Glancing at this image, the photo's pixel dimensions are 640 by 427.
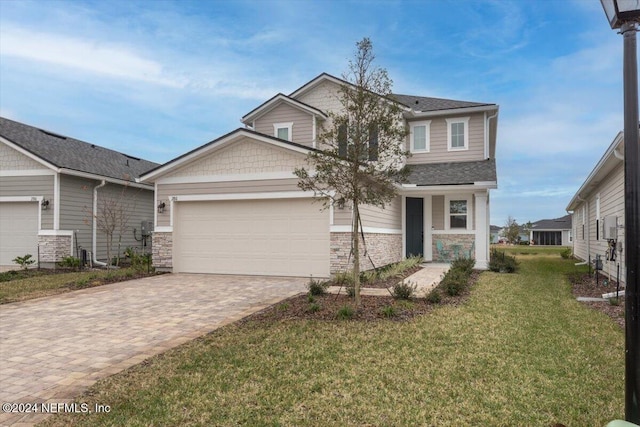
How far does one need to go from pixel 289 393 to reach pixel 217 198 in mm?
9636

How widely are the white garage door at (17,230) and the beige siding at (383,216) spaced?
12336 mm

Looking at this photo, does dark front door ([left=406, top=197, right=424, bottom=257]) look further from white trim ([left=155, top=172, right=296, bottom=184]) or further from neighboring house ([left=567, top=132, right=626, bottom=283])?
white trim ([left=155, top=172, right=296, bottom=184])

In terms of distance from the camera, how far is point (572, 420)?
3.54 meters

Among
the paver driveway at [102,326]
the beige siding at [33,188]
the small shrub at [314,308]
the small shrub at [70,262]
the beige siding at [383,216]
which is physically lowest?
the paver driveway at [102,326]

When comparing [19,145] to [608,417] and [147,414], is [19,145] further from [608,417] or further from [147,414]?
[608,417]

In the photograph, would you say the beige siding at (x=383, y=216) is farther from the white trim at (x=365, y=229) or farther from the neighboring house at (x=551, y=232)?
the neighboring house at (x=551, y=232)

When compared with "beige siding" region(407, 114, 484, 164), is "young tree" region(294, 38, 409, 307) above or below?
below

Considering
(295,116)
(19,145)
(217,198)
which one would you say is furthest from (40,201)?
(295,116)

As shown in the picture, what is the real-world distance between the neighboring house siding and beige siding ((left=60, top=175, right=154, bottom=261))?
18.0 ft

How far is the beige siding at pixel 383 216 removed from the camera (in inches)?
488

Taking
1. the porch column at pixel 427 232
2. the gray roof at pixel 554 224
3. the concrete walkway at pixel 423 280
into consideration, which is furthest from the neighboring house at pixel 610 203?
the gray roof at pixel 554 224

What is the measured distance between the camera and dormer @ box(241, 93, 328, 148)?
16.2 meters

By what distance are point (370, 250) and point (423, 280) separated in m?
2.11

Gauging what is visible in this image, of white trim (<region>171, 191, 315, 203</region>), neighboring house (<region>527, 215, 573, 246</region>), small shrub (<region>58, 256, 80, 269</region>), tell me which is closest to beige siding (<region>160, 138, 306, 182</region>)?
white trim (<region>171, 191, 315, 203</region>)
